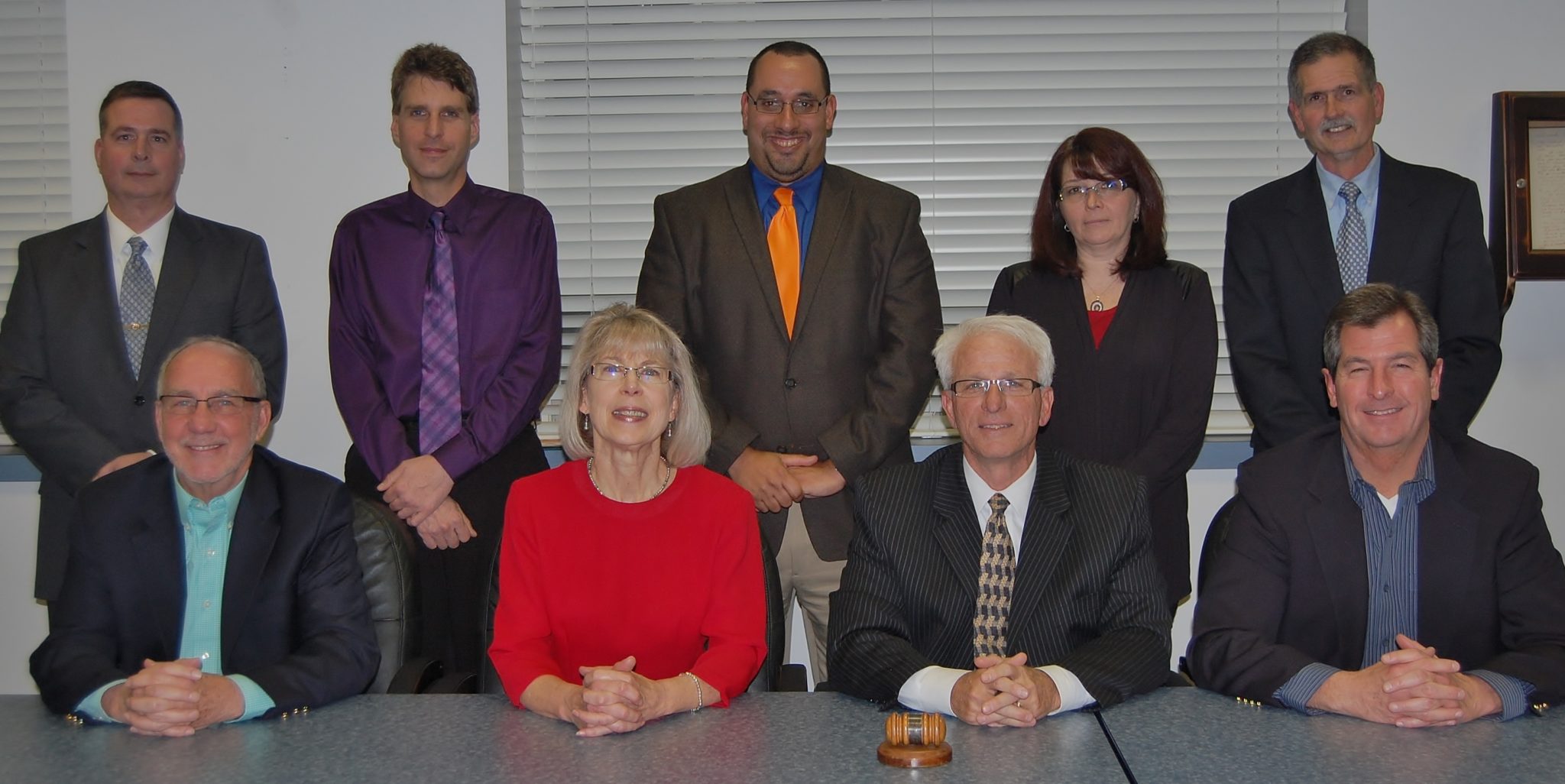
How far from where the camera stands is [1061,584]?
2504 millimetres

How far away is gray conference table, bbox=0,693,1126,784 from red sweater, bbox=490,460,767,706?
287 millimetres

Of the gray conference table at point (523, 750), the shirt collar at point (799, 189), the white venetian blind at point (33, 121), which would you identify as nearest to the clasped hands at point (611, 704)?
the gray conference table at point (523, 750)

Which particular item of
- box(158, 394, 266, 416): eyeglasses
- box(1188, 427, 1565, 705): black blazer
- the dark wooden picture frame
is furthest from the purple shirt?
the dark wooden picture frame

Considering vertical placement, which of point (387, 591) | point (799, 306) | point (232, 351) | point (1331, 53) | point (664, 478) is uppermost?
point (1331, 53)

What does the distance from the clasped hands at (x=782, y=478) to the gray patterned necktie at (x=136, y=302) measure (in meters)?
1.71

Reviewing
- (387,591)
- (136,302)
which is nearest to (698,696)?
(387,591)

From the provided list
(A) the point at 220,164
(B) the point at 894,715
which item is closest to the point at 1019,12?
(A) the point at 220,164

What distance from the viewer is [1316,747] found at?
198 centimetres

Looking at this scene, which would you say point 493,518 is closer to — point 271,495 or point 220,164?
point 271,495

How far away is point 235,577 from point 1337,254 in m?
2.79

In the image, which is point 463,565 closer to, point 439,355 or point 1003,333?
point 439,355

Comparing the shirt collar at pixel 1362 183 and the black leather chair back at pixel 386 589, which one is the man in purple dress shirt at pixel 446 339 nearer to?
the black leather chair back at pixel 386 589

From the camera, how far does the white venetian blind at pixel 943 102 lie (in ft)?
14.2

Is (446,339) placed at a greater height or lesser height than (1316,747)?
greater
